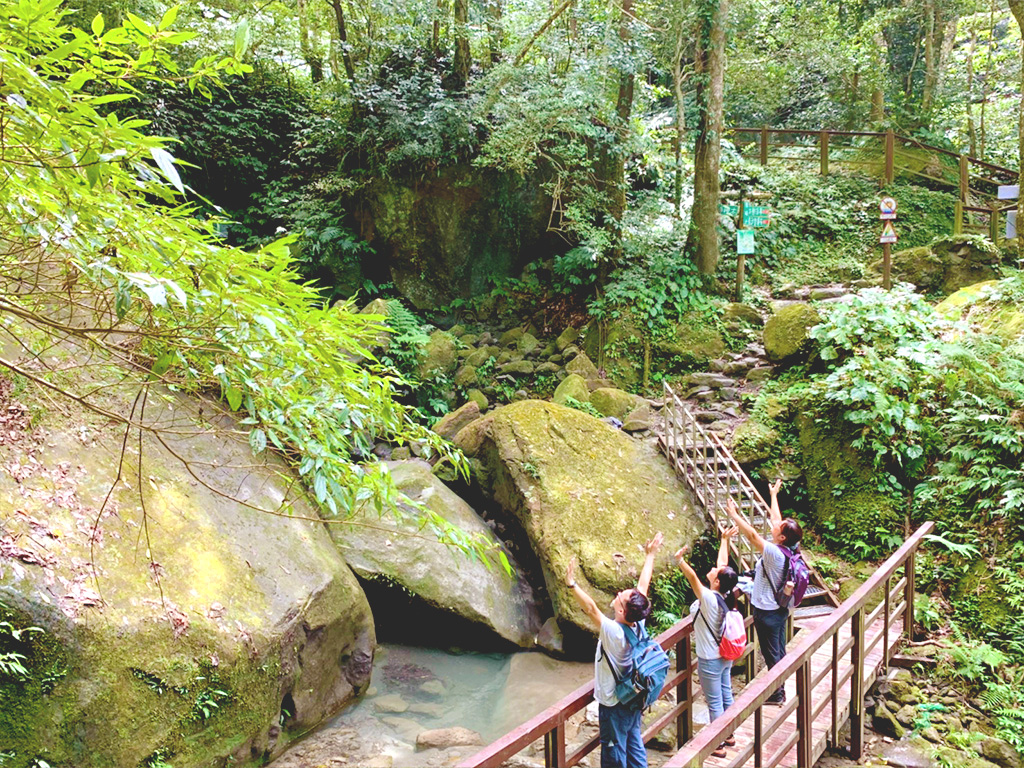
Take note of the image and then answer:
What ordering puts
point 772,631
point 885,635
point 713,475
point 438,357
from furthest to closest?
point 438,357 < point 713,475 < point 885,635 < point 772,631

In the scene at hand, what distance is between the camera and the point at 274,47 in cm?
1477

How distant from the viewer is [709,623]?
185 inches

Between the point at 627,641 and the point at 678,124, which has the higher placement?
the point at 678,124

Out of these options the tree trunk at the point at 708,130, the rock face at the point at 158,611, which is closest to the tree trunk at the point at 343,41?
the tree trunk at the point at 708,130

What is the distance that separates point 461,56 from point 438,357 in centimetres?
624

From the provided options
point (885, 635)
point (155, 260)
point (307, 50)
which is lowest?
point (885, 635)

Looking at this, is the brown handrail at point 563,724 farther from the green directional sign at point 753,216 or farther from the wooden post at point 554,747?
the green directional sign at point 753,216

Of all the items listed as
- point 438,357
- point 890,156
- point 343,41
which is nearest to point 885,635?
point 438,357

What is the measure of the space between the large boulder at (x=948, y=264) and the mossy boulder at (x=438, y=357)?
28.6 feet

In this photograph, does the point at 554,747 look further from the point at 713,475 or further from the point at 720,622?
the point at 713,475

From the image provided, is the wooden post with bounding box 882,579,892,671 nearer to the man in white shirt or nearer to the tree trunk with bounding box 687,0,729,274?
the man in white shirt

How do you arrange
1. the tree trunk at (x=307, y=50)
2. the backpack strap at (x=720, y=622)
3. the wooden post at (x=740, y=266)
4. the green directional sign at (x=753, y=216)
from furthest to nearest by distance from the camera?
the tree trunk at (x=307, y=50) < the wooden post at (x=740, y=266) < the green directional sign at (x=753, y=216) < the backpack strap at (x=720, y=622)

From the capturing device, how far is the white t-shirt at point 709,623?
15.4 ft

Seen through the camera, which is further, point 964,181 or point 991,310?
point 964,181
